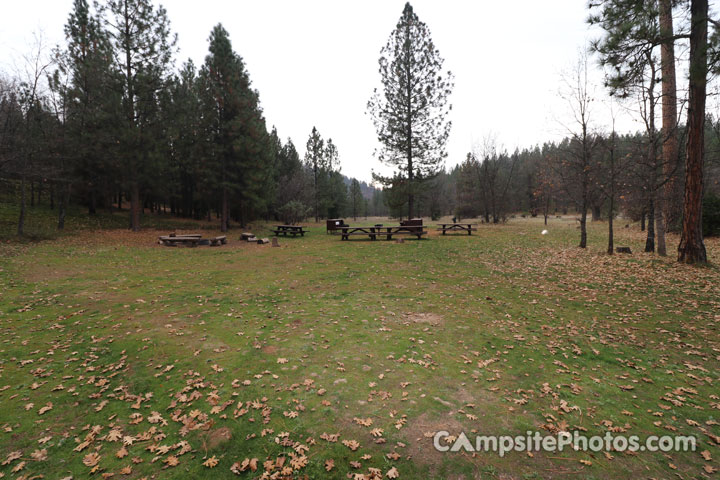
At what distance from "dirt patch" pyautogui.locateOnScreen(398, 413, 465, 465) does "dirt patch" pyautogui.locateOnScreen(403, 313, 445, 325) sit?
2649mm

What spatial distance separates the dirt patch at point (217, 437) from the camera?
2.94 meters

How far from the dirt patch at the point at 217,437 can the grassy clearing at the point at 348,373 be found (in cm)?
3

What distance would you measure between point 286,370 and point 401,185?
75.2 feet

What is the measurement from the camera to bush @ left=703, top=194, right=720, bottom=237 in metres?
15.4

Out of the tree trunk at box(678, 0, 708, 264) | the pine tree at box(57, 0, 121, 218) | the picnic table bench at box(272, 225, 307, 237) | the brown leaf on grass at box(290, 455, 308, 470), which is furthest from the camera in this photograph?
the picnic table bench at box(272, 225, 307, 237)

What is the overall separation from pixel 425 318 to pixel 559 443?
3.20 m

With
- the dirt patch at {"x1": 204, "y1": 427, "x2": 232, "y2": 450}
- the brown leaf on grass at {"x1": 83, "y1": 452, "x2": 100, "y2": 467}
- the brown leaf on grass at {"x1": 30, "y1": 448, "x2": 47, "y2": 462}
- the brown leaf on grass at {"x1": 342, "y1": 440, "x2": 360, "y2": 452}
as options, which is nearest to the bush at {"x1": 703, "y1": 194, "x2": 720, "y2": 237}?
the brown leaf on grass at {"x1": 342, "y1": 440, "x2": 360, "y2": 452}

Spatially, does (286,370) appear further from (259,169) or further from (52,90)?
(52,90)

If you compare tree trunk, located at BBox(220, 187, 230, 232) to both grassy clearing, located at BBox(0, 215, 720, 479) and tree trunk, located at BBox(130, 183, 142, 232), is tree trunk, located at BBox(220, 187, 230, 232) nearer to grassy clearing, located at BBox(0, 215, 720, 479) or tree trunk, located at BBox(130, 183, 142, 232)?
tree trunk, located at BBox(130, 183, 142, 232)

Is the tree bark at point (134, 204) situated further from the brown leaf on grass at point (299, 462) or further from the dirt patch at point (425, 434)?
the dirt patch at point (425, 434)

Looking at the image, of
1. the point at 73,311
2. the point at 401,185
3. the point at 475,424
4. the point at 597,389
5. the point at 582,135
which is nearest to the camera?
the point at 475,424

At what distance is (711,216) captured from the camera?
1551 centimetres

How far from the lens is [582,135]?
13883 mm

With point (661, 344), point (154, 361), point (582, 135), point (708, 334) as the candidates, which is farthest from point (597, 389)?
point (582, 135)
